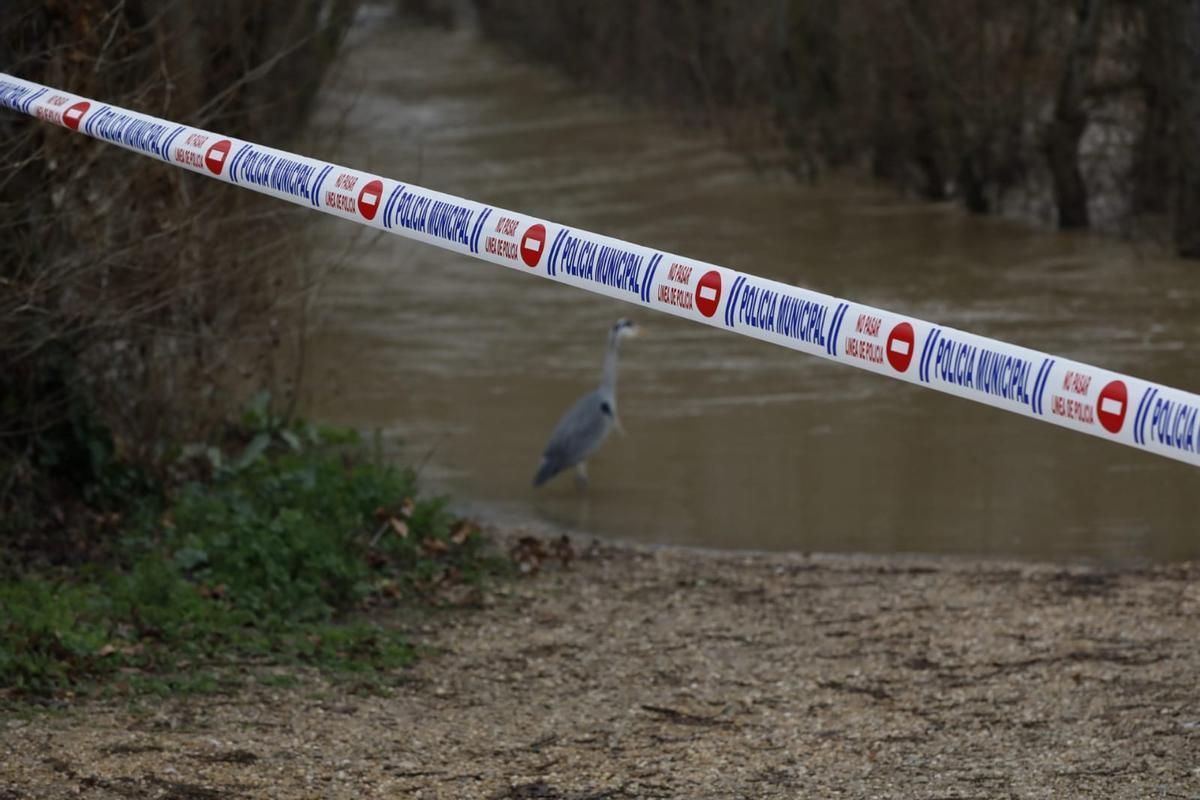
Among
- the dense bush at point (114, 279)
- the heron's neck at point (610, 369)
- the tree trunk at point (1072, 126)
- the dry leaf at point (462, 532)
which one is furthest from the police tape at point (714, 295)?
the tree trunk at point (1072, 126)

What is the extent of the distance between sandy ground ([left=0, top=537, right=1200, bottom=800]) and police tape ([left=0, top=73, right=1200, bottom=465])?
1.51m

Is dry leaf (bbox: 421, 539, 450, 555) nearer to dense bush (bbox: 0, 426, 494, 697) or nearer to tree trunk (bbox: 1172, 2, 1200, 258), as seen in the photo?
dense bush (bbox: 0, 426, 494, 697)

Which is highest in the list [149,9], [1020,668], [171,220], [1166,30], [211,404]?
[1166,30]

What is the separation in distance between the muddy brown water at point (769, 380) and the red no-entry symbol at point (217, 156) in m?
3.36

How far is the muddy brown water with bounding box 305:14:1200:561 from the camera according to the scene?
8.75 meters

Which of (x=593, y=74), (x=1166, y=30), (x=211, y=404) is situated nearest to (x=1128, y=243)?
(x=1166, y=30)

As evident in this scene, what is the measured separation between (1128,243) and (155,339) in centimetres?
1085

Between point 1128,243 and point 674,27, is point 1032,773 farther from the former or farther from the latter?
point 674,27

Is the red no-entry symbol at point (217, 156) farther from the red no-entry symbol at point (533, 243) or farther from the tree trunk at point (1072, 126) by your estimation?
the tree trunk at point (1072, 126)

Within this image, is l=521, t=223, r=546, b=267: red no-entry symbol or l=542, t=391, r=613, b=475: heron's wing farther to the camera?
l=542, t=391, r=613, b=475: heron's wing

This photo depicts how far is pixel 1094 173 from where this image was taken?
55.1 feet

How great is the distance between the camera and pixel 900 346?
3523 mm

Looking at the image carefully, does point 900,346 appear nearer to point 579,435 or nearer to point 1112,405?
point 1112,405

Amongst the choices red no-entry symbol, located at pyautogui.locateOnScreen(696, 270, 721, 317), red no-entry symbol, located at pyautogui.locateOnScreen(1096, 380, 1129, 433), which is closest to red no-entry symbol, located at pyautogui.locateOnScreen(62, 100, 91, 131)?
red no-entry symbol, located at pyautogui.locateOnScreen(696, 270, 721, 317)
